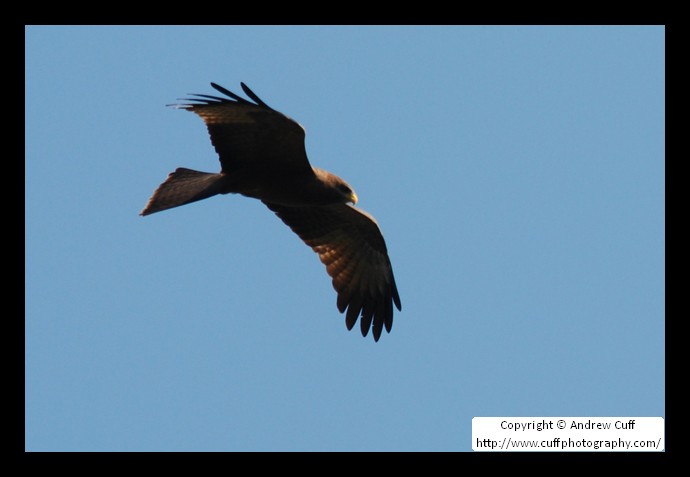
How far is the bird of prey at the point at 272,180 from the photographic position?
39.5 ft

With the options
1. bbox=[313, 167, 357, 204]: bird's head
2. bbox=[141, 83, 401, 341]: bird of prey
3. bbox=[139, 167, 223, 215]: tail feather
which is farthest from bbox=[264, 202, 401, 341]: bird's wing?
bbox=[139, 167, 223, 215]: tail feather

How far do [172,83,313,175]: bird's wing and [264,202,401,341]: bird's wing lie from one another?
1232 millimetres

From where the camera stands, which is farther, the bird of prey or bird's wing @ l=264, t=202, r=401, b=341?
bird's wing @ l=264, t=202, r=401, b=341

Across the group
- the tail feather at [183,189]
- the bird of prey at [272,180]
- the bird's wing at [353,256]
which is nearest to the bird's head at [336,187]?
the bird of prey at [272,180]

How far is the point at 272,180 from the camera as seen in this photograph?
12.5m

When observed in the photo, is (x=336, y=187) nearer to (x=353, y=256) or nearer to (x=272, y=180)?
(x=272, y=180)

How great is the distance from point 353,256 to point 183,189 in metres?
2.32

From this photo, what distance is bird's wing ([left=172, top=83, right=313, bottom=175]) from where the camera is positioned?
1201 cm

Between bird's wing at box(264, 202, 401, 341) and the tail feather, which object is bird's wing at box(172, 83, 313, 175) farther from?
bird's wing at box(264, 202, 401, 341)

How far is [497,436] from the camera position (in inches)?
461

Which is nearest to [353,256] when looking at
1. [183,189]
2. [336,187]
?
[336,187]

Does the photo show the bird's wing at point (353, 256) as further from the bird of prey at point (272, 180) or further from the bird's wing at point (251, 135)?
the bird's wing at point (251, 135)
